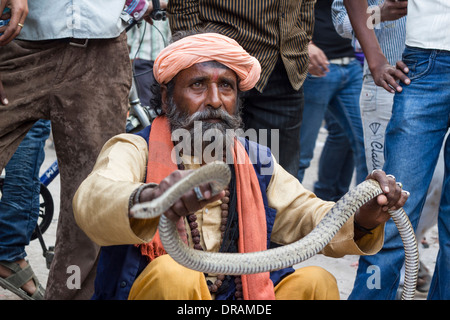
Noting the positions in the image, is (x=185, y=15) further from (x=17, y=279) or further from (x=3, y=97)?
(x=17, y=279)

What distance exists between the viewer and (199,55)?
2982 millimetres

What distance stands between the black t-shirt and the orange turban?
2205 millimetres

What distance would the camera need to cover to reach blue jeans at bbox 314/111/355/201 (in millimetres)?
5859

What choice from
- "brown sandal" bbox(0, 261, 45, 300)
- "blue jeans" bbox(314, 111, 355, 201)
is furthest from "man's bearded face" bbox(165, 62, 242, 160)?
"blue jeans" bbox(314, 111, 355, 201)

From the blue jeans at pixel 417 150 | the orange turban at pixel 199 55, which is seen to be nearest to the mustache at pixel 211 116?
the orange turban at pixel 199 55

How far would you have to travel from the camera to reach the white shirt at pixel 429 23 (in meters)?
3.38

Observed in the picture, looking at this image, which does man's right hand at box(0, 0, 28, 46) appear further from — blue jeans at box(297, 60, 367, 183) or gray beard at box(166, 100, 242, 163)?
blue jeans at box(297, 60, 367, 183)

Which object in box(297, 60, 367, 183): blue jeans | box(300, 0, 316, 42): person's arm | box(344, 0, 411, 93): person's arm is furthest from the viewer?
box(297, 60, 367, 183): blue jeans

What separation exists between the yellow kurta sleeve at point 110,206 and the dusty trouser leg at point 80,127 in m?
0.80

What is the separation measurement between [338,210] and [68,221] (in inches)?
57.8

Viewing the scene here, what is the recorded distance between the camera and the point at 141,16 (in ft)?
12.2

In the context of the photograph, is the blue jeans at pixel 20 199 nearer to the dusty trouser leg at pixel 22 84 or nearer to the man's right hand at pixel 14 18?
the dusty trouser leg at pixel 22 84

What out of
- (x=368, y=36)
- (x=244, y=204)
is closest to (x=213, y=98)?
(x=244, y=204)
